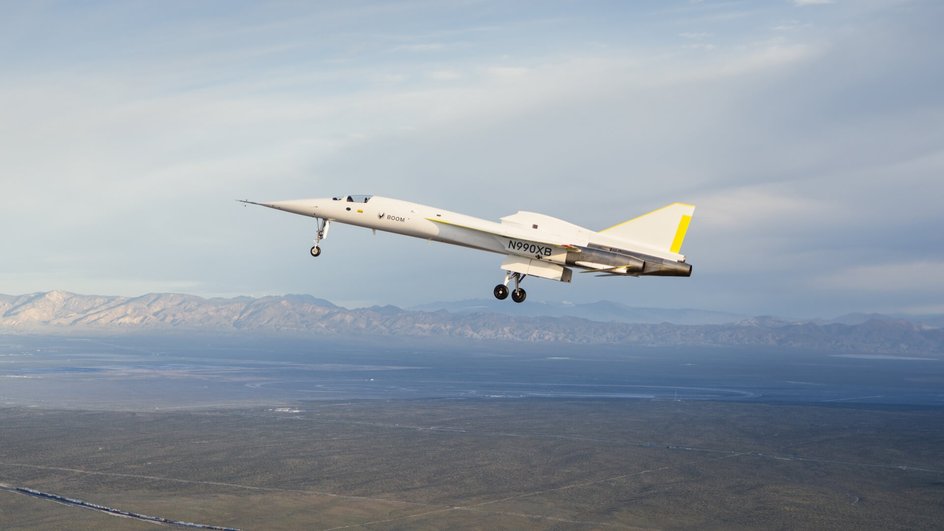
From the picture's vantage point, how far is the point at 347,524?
180 metres

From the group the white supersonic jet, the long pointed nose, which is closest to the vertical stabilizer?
the white supersonic jet

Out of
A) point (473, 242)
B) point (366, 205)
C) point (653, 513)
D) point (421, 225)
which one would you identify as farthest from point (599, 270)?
point (653, 513)

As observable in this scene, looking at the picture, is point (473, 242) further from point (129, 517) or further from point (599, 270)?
point (129, 517)

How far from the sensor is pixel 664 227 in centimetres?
6116

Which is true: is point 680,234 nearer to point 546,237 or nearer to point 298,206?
point 546,237

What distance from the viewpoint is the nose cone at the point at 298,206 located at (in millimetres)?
63656

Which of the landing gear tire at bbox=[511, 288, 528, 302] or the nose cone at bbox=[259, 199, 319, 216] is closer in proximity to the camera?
the landing gear tire at bbox=[511, 288, 528, 302]

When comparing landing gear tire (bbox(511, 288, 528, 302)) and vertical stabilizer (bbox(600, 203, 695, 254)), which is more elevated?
vertical stabilizer (bbox(600, 203, 695, 254))

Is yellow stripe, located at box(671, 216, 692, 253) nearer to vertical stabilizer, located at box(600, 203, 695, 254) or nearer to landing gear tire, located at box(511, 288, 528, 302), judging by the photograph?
vertical stabilizer, located at box(600, 203, 695, 254)

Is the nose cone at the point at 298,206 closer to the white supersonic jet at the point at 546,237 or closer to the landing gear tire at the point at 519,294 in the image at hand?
the white supersonic jet at the point at 546,237

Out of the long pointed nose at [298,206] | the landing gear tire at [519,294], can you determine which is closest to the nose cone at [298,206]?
the long pointed nose at [298,206]

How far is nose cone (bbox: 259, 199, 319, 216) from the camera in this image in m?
63.7

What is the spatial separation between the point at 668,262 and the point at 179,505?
539 feet

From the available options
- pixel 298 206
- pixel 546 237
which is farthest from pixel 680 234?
pixel 298 206
